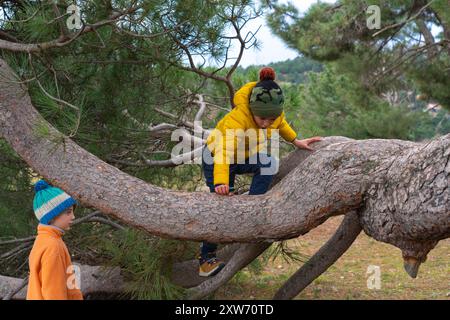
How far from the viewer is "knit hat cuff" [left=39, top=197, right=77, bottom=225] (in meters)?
2.28

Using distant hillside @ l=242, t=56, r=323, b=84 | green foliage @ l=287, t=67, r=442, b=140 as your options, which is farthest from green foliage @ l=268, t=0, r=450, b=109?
distant hillside @ l=242, t=56, r=323, b=84

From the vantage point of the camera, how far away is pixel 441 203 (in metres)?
2.02

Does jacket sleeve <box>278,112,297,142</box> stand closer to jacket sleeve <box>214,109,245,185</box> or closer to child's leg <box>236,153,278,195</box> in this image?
child's leg <box>236,153,278,195</box>

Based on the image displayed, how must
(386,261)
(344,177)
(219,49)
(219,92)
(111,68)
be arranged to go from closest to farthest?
(344,177) → (219,49) → (111,68) → (219,92) → (386,261)

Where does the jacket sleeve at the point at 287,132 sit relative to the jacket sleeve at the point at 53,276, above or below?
above

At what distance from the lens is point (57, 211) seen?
230 centimetres

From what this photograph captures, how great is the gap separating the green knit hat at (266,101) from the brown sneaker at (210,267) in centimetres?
96

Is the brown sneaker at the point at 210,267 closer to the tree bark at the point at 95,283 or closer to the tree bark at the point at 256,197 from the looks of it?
the tree bark at the point at 95,283

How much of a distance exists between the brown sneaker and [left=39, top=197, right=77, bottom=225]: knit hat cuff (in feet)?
3.93

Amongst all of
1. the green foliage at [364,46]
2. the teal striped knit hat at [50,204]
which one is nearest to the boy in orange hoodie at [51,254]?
the teal striped knit hat at [50,204]

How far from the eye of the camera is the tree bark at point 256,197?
2.34 meters

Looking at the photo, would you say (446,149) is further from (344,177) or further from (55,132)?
(55,132)

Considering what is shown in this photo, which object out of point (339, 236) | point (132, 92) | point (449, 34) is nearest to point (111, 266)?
point (132, 92)

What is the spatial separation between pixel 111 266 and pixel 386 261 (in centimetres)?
349
